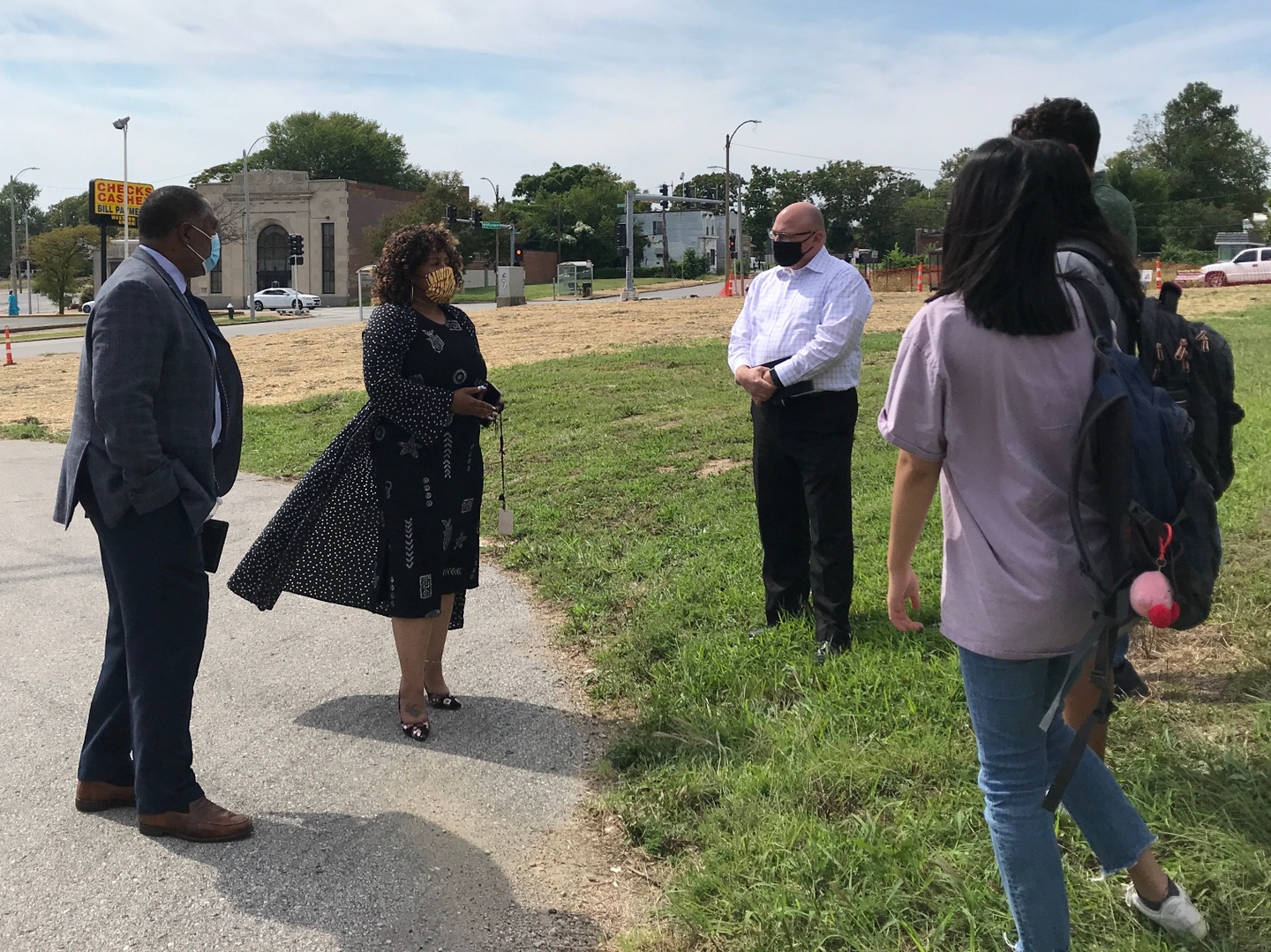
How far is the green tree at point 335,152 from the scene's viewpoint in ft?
380

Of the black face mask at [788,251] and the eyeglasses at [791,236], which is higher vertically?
the eyeglasses at [791,236]

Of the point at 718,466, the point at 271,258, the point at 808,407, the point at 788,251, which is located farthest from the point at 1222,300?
the point at 271,258

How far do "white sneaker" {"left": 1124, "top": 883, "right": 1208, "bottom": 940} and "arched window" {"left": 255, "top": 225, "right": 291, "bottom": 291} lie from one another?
8596cm

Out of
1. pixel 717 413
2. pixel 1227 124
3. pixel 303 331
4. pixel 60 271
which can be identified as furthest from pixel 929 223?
pixel 717 413

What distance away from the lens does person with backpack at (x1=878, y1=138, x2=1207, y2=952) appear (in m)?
2.44

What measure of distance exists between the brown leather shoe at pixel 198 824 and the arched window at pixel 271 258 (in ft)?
276

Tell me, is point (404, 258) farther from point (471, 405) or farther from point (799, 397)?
point (799, 397)

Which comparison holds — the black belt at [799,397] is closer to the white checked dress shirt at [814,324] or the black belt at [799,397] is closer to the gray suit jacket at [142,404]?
the white checked dress shirt at [814,324]

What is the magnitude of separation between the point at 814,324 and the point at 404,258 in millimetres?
1808

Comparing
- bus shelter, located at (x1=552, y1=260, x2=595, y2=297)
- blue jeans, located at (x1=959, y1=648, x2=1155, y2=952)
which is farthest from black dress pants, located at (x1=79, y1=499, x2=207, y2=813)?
bus shelter, located at (x1=552, y1=260, x2=595, y2=297)

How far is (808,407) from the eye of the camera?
5.14 meters

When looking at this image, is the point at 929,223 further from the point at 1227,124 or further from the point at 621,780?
the point at 621,780

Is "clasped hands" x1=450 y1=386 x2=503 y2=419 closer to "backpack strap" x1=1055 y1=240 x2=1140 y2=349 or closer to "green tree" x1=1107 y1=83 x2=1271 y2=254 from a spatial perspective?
"backpack strap" x1=1055 y1=240 x2=1140 y2=349

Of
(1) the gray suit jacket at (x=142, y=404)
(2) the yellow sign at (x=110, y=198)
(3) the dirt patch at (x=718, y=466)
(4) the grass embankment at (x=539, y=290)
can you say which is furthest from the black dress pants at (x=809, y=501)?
(4) the grass embankment at (x=539, y=290)
